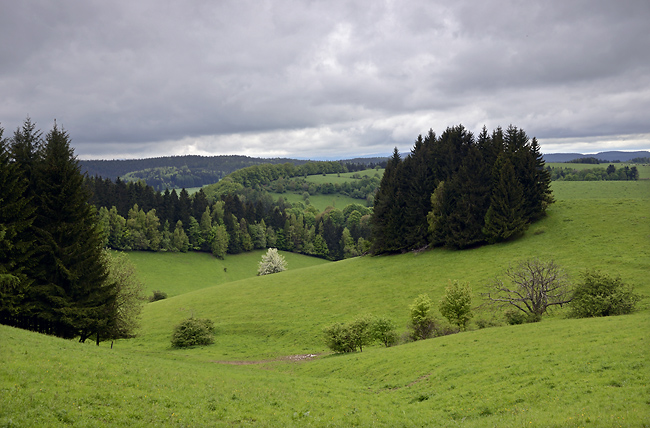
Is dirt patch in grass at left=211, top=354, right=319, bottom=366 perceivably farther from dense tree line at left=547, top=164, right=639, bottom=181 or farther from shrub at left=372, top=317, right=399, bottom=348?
dense tree line at left=547, top=164, right=639, bottom=181

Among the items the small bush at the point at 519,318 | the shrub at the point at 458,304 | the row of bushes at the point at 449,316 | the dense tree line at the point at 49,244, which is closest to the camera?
the dense tree line at the point at 49,244

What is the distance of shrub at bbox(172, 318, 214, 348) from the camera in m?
42.8

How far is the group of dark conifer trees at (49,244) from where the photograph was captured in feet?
86.0

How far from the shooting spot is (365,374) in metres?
25.7

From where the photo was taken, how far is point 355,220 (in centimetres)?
15175

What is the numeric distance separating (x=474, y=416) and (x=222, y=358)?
26901mm

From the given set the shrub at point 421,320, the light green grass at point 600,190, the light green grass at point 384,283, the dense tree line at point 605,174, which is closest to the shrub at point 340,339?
the light green grass at point 384,283

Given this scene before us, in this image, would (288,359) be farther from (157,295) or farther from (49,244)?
(157,295)

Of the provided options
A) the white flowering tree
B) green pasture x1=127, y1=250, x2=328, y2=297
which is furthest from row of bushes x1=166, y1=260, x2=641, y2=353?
Answer: green pasture x1=127, y1=250, x2=328, y2=297

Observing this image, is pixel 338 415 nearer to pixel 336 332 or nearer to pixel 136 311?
pixel 336 332

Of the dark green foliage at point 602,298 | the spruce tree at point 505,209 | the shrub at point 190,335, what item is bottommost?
the shrub at point 190,335

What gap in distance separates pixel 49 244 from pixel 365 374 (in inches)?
1003

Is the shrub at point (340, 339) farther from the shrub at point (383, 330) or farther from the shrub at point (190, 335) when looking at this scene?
the shrub at point (190, 335)

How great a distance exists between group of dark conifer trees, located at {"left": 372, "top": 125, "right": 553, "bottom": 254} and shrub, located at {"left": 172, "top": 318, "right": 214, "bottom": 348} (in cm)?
3968
